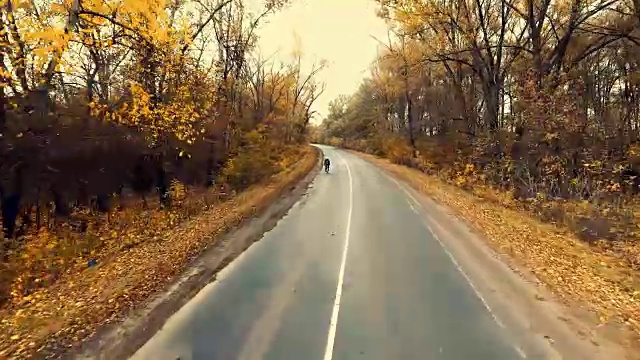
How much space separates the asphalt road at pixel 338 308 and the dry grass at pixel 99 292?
104cm

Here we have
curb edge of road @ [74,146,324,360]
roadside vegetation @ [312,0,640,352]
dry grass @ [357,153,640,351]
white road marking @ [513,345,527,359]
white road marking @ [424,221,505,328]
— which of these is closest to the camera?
white road marking @ [513,345,527,359]

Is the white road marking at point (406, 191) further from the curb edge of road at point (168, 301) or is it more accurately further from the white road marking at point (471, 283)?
the curb edge of road at point (168, 301)

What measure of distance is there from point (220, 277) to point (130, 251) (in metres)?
3.23

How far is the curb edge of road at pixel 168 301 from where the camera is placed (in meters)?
5.98

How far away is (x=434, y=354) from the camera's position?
230 inches

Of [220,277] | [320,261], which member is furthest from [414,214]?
[220,277]

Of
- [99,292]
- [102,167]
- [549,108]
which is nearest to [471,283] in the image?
[99,292]

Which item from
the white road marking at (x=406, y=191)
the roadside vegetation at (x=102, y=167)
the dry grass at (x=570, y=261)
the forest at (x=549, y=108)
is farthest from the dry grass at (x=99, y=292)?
the forest at (x=549, y=108)

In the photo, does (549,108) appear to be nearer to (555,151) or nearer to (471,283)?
(555,151)

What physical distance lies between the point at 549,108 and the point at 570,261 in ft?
26.5

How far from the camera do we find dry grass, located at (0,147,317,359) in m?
6.21

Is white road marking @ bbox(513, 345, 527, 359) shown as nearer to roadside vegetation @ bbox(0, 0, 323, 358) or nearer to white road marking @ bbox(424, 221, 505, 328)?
white road marking @ bbox(424, 221, 505, 328)

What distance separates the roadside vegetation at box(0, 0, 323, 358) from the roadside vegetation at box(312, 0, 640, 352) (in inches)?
311

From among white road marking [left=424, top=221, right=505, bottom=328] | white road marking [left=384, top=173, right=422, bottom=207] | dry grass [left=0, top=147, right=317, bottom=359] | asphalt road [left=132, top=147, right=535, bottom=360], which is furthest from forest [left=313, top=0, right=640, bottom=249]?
dry grass [left=0, top=147, right=317, bottom=359]
